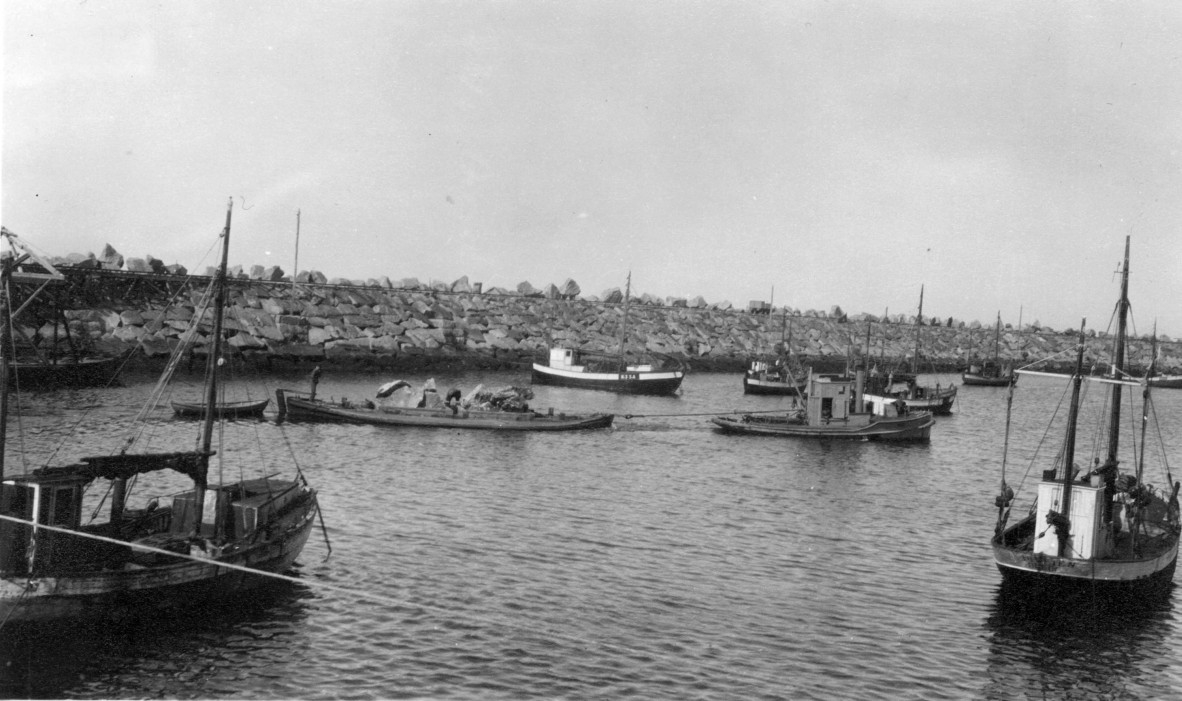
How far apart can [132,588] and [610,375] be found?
80530 millimetres

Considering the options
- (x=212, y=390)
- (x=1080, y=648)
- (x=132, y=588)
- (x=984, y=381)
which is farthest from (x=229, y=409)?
(x=984, y=381)

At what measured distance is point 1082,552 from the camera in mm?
30016

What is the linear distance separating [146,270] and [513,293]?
198ft

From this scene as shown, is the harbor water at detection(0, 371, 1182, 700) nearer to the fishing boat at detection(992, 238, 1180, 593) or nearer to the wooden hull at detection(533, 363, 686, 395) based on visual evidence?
the fishing boat at detection(992, 238, 1180, 593)

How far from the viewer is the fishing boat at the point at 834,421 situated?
68.9 metres

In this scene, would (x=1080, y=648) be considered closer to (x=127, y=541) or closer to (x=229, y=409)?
(x=127, y=541)

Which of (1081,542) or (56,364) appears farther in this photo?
(56,364)

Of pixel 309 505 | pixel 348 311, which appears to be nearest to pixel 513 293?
pixel 348 311

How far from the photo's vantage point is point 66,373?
244ft

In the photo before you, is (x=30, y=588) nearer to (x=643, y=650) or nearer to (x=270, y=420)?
(x=643, y=650)

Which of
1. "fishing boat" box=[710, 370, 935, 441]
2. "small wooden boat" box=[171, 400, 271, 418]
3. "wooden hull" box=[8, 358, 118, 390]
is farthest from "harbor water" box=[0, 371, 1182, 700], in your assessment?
"wooden hull" box=[8, 358, 118, 390]

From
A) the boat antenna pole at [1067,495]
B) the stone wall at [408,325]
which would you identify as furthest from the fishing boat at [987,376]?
the boat antenna pole at [1067,495]

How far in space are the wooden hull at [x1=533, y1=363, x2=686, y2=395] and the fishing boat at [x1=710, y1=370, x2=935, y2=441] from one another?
2905 cm

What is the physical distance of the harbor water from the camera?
23531 mm
